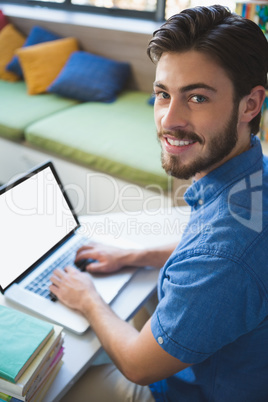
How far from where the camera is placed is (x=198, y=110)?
3.21ft

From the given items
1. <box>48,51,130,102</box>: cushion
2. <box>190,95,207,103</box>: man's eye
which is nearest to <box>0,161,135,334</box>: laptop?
<box>190,95,207,103</box>: man's eye

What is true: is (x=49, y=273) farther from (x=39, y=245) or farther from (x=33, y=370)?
(x=33, y=370)

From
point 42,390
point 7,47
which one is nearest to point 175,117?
point 42,390

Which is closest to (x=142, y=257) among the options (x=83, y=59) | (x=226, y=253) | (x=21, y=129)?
(x=226, y=253)

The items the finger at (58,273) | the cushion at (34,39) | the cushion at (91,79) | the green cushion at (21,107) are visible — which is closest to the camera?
the finger at (58,273)

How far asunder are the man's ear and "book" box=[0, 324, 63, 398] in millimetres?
669

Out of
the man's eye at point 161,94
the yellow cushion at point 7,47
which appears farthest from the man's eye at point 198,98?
the yellow cushion at point 7,47

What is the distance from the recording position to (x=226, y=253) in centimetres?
82

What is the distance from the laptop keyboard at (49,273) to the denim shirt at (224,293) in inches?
13.3

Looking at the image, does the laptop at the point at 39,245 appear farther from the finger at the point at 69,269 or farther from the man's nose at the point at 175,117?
the man's nose at the point at 175,117

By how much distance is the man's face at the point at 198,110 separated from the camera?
0.94 meters

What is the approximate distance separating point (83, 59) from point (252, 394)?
8.69 feet

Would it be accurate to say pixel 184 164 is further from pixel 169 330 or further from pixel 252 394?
pixel 252 394

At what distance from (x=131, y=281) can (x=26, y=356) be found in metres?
0.45
